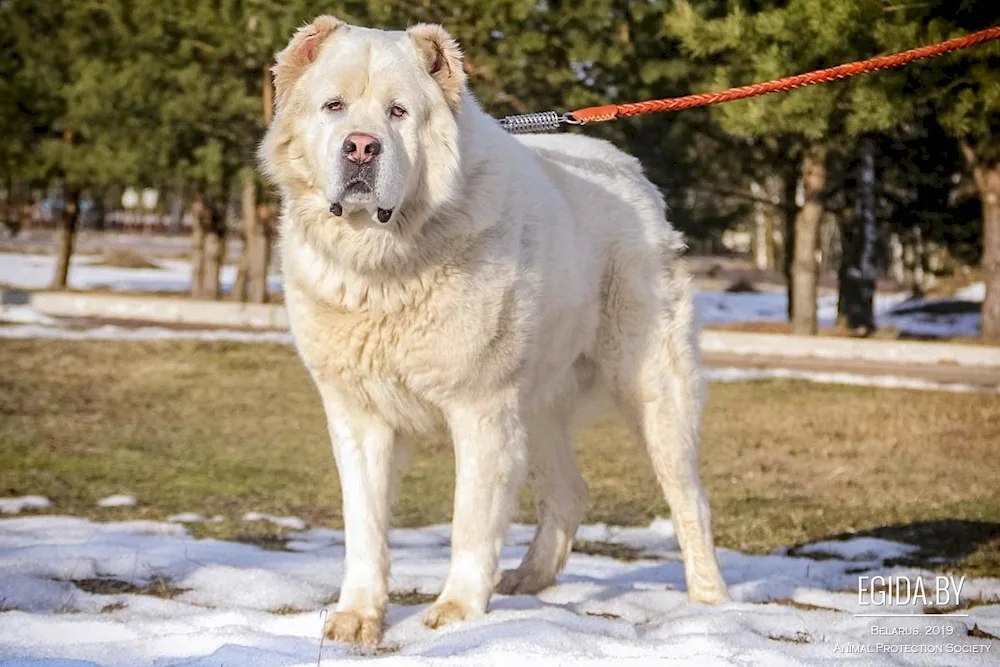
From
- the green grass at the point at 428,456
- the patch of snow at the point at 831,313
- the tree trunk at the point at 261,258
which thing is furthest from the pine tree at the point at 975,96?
the tree trunk at the point at 261,258

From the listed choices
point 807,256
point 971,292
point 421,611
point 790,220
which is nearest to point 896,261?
point 971,292

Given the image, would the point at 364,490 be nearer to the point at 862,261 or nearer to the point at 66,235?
the point at 862,261

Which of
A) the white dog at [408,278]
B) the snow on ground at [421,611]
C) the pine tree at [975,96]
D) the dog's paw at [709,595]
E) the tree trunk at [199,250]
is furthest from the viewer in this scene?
the tree trunk at [199,250]

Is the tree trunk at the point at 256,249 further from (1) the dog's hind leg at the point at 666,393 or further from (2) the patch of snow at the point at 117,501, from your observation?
(1) the dog's hind leg at the point at 666,393

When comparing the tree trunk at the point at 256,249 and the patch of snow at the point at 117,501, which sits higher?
the tree trunk at the point at 256,249

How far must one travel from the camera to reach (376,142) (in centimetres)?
383

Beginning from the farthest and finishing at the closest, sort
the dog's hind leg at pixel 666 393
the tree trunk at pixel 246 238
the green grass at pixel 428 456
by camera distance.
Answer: the tree trunk at pixel 246 238 < the green grass at pixel 428 456 < the dog's hind leg at pixel 666 393

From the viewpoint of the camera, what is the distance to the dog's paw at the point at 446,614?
157 inches

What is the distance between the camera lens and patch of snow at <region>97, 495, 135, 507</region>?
7.18m

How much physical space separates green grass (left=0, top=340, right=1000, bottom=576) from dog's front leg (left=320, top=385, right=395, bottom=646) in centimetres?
53

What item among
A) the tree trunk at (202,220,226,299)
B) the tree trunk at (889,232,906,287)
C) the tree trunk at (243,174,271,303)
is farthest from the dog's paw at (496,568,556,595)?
the tree trunk at (889,232,906,287)

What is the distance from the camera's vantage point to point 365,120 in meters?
3.89

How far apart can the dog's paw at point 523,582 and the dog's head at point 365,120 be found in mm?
1619

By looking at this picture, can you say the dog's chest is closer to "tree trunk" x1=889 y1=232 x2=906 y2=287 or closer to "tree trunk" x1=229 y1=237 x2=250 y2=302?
"tree trunk" x1=229 y1=237 x2=250 y2=302
